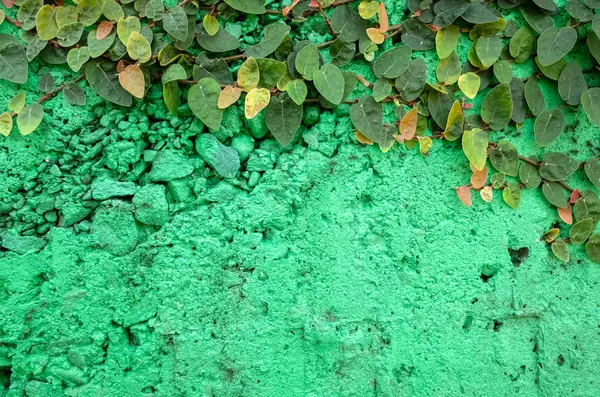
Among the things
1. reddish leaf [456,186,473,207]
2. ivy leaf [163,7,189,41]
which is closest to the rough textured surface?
reddish leaf [456,186,473,207]

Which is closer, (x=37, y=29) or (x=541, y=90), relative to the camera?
(x=37, y=29)

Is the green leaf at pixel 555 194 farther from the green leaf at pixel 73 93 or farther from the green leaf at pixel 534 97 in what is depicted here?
the green leaf at pixel 73 93

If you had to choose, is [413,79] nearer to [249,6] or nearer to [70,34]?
[249,6]

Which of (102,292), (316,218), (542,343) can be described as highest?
(316,218)

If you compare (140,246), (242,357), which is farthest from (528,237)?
(140,246)

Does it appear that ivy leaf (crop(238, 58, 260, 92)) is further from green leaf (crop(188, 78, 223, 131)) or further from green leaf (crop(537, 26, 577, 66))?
green leaf (crop(537, 26, 577, 66))

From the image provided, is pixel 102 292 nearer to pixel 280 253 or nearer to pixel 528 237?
pixel 280 253
